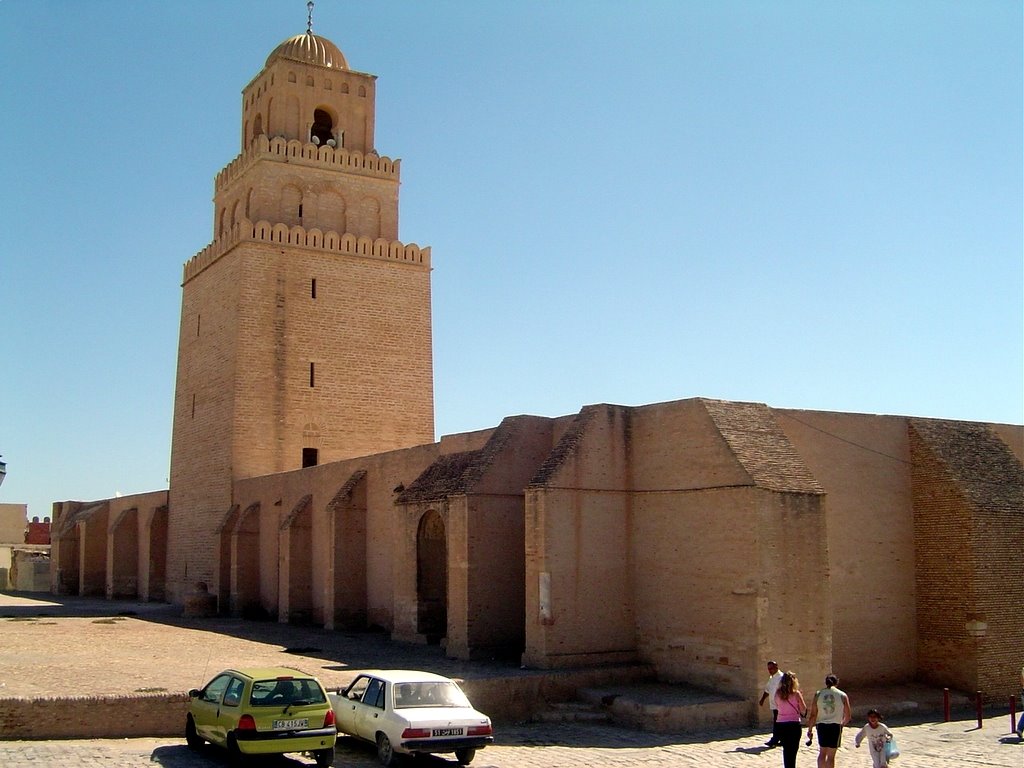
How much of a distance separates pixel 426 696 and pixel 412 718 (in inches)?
20.8

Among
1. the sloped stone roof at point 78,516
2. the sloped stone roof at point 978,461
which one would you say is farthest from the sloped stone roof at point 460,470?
the sloped stone roof at point 78,516

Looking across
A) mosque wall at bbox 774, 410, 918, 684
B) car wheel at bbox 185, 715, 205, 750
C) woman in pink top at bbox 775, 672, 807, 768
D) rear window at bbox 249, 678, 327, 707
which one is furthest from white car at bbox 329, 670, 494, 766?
mosque wall at bbox 774, 410, 918, 684

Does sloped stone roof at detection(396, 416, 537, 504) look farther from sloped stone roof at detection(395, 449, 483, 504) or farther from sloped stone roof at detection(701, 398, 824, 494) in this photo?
Result: sloped stone roof at detection(701, 398, 824, 494)

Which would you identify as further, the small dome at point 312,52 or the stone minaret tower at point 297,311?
the small dome at point 312,52

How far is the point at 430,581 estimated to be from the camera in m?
19.1

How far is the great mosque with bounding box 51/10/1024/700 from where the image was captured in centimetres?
1466

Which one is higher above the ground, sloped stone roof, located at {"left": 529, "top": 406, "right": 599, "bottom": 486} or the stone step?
sloped stone roof, located at {"left": 529, "top": 406, "right": 599, "bottom": 486}

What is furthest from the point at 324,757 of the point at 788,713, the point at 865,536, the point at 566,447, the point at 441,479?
the point at 865,536

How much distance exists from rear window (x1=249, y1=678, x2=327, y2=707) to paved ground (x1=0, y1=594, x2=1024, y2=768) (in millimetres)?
853

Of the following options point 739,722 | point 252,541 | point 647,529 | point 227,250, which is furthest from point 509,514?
point 227,250

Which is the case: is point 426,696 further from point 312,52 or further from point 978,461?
point 312,52

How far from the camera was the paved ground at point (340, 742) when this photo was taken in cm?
1112

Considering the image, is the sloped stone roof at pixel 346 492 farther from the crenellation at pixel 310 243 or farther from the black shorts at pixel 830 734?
the black shorts at pixel 830 734

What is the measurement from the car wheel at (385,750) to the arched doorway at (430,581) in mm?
7836
